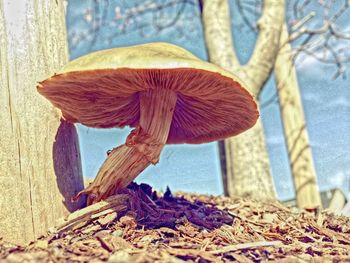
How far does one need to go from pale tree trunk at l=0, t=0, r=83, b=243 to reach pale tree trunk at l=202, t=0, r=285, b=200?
2.18 metres

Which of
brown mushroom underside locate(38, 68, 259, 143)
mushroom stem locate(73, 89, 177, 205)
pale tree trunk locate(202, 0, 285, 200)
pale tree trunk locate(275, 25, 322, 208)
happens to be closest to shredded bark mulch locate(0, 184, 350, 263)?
mushroom stem locate(73, 89, 177, 205)

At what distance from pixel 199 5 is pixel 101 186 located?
3343 mm

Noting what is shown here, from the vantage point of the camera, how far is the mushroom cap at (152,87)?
5.57 ft

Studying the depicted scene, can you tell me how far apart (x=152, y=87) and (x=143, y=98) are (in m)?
0.15

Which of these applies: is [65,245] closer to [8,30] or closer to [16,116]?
[16,116]

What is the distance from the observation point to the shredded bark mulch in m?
1.61

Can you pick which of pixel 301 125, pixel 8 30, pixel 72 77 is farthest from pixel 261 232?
pixel 301 125

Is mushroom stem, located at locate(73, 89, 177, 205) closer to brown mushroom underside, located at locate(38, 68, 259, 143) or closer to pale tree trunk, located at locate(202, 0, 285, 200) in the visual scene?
brown mushroom underside, located at locate(38, 68, 259, 143)

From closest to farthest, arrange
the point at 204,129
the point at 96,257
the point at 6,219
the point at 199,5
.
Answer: the point at 96,257 → the point at 6,219 → the point at 204,129 → the point at 199,5

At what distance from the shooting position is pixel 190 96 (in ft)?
7.66

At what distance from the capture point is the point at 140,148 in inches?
83.1

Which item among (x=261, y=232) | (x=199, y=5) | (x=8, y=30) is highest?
(x=199, y=5)

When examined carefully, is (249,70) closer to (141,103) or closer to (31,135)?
(141,103)

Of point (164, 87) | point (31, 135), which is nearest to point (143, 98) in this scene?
point (164, 87)
